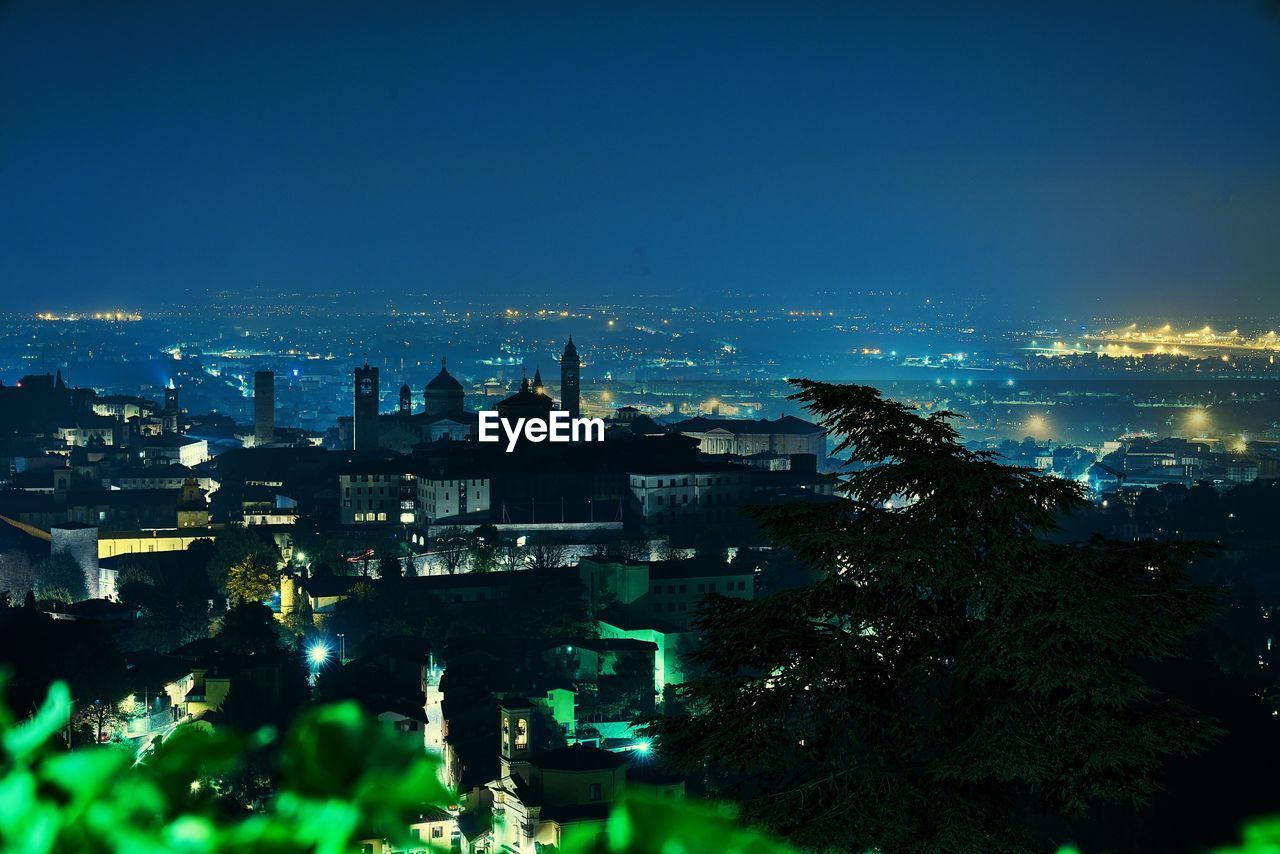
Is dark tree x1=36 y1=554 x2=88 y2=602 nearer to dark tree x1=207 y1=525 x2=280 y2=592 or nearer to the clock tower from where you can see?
dark tree x1=207 y1=525 x2=280 y2=592

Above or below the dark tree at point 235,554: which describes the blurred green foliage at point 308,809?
above

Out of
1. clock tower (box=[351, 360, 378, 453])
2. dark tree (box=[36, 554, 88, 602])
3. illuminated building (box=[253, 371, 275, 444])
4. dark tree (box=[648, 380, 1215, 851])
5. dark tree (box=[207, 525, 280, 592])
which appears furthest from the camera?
illuminated building (box=[253, 371, 275, 444])

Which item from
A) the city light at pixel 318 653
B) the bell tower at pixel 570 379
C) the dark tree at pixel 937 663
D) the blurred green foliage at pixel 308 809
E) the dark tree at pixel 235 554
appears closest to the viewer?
the blurred green foliage at pixel 308 809

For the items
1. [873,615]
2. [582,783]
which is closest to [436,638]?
[582,783]

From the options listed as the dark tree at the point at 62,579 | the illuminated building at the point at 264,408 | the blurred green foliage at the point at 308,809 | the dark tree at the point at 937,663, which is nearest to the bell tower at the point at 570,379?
the illuminated building at the point at 264,408

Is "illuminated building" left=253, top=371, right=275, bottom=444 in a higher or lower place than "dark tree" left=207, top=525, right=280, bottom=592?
higher

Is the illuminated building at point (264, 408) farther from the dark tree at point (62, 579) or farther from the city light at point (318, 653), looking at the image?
the city light at point (318, 653)

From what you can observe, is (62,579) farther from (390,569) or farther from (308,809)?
(308,809)

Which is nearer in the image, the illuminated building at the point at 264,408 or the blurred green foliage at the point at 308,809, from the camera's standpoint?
the blurred green foliage at the point at 308,809

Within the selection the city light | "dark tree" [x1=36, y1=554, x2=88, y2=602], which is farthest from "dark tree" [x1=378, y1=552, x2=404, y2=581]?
"dark tree" [x1=36, y1=554, x2=88, y2=602]
